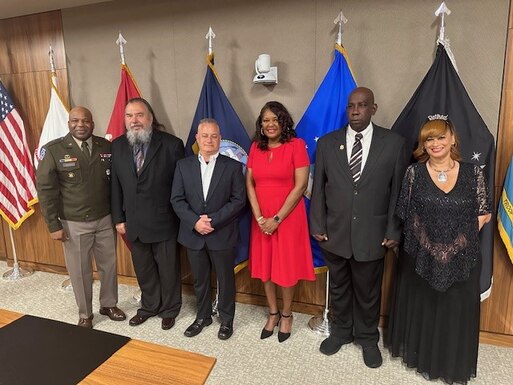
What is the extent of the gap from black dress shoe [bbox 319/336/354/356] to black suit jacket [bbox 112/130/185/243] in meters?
1.31

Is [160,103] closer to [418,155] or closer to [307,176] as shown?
[307,176]

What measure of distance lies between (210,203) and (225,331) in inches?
37.0

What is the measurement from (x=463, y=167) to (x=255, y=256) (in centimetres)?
141

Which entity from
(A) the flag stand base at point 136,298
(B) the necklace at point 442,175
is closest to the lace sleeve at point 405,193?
(B) the necklace at point 442,175

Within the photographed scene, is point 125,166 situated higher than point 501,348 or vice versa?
point 125,166

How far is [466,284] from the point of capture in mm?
2014

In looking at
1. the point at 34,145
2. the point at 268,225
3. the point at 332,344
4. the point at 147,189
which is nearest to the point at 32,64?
the point at 34,145

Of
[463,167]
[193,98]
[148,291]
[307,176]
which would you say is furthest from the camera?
[193,98]

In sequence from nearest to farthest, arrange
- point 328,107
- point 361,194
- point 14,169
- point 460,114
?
point 361,194 → point 460,114 → point 328,107 → point 14,169

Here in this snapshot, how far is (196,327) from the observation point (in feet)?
8.85

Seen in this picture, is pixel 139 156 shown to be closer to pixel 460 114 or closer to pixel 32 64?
pixel 32 64

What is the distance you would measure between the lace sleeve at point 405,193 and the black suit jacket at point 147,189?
5.10 ft

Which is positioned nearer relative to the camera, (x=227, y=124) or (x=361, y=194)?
(x=361, y=194)

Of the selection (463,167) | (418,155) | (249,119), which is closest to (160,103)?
(249,119)
